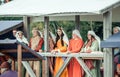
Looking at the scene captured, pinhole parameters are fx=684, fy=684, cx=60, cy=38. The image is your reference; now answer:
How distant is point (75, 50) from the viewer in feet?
58.3

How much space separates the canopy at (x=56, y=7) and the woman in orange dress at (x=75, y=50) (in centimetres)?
82

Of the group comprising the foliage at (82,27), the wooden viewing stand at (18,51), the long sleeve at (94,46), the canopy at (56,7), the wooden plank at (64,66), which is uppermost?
the canopy at (56,7)

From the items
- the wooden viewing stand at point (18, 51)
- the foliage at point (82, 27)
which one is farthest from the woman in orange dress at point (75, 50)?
the foliage at point (82, 27)

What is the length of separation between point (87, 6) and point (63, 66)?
1.96 metres

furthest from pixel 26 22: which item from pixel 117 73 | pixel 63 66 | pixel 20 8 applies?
pixel 117 73

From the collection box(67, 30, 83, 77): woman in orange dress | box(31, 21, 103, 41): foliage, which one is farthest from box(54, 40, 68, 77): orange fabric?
box(31, 21, 103, 41): foliage

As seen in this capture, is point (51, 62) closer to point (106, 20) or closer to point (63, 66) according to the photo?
point (63, 66)

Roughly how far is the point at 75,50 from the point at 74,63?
22.2 inches

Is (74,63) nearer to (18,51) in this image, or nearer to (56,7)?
(56,7)

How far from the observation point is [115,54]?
18.2 m

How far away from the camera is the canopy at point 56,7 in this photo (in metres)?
16.7

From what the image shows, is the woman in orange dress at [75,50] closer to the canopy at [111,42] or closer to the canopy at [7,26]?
the canopy at [111,42]

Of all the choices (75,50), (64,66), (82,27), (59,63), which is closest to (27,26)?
(59,63)

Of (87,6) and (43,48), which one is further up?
(87,6)
